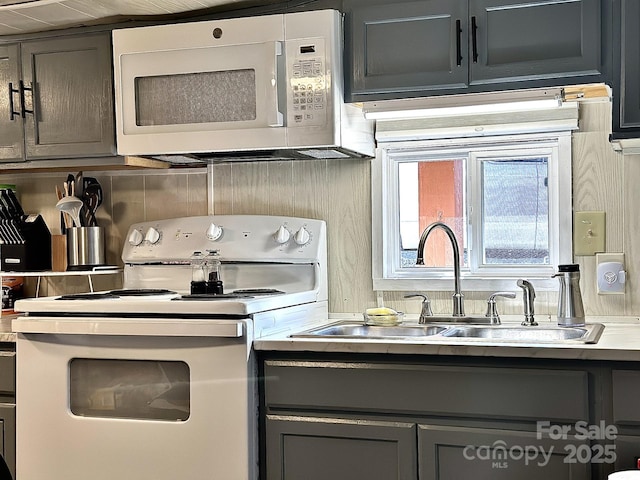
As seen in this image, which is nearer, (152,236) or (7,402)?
(7,402)

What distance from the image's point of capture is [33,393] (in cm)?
249

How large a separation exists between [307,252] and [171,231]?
0.52m

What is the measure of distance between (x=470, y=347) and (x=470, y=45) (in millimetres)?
921

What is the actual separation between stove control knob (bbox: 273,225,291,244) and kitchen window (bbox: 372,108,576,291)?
31cm

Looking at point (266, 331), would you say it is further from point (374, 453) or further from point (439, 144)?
point (439, 144)

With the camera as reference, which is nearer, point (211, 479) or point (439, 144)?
point (211, 479)

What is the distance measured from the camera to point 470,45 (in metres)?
2.45

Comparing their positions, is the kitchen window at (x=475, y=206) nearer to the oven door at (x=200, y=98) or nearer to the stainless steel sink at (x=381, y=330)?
the stainless steel sink at (x=381, y=330)

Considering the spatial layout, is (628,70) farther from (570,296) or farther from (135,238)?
(135,238)

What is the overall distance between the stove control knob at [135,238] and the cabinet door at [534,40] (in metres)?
1.32

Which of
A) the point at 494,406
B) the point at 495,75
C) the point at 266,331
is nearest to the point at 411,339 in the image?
the point at 494,406

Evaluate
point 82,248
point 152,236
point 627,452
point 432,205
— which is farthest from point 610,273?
point 82,248

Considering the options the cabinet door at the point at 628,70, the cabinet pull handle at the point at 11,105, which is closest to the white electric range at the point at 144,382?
the cabinet pull handle at the point at 11,105

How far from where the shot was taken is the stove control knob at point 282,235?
2.82 meters
